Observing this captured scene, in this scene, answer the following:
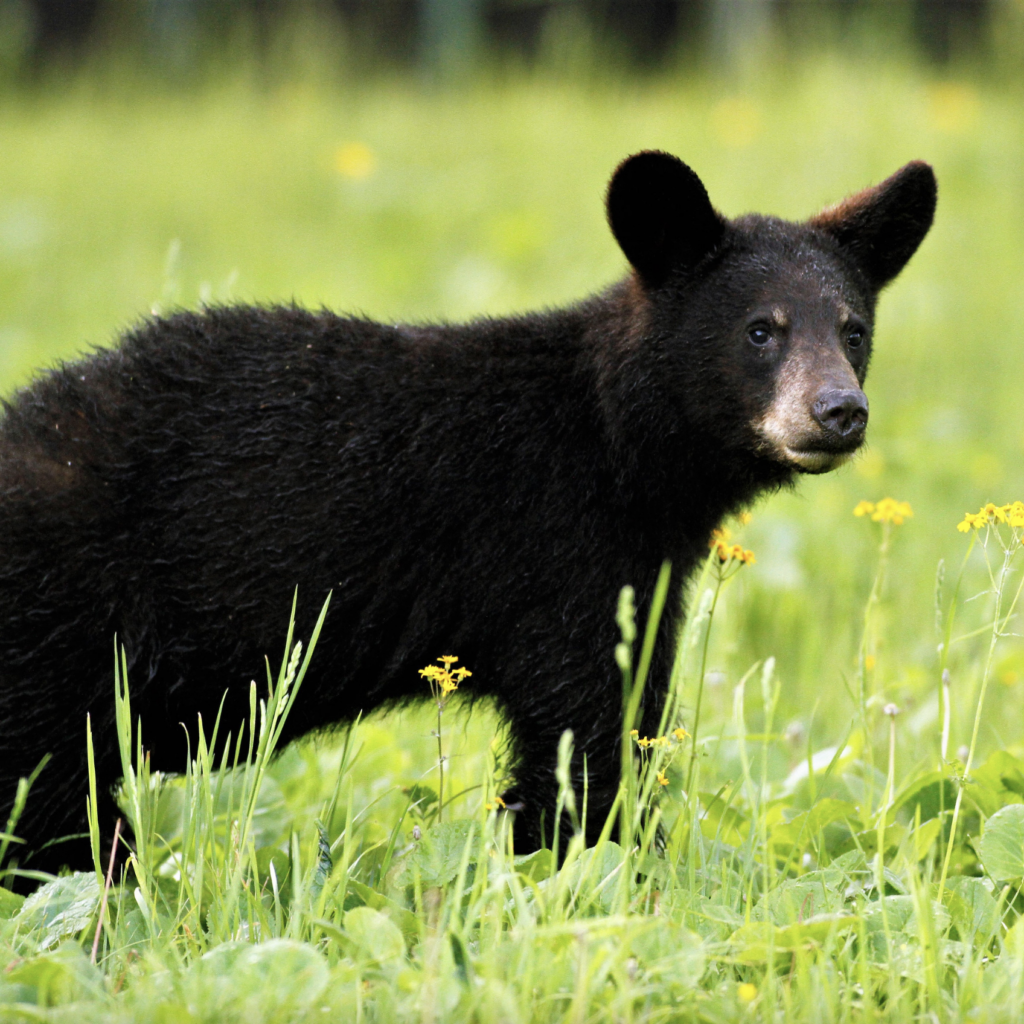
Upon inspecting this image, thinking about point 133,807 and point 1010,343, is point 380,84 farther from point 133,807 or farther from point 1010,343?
point 133,807

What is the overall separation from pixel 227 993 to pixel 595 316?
200 cm

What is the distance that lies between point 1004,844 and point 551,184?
27.2 ft

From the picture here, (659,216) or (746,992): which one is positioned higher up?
(659,216)

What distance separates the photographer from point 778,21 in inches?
510

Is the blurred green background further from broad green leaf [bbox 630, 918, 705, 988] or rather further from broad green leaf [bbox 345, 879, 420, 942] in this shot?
broad green leaf [bbox 630, 918, 705, 988]

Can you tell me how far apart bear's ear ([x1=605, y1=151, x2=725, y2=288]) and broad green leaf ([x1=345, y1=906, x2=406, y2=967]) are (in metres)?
1.79

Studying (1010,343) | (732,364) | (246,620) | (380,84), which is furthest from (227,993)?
(380,84)

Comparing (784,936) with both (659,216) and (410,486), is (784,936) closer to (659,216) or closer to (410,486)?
(410,486)

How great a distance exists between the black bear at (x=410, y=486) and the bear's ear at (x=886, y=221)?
0.24m

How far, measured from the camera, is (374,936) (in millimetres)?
2402

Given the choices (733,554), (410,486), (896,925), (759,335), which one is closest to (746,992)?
(896,925)

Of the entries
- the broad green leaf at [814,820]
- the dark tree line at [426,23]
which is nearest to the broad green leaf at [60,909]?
the broad green leaf at [814,820]

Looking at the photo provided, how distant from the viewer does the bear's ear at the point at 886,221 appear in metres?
3.77

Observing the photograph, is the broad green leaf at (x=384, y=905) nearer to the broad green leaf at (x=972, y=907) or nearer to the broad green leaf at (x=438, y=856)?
the broad green leaf at (x=438, y=856)
